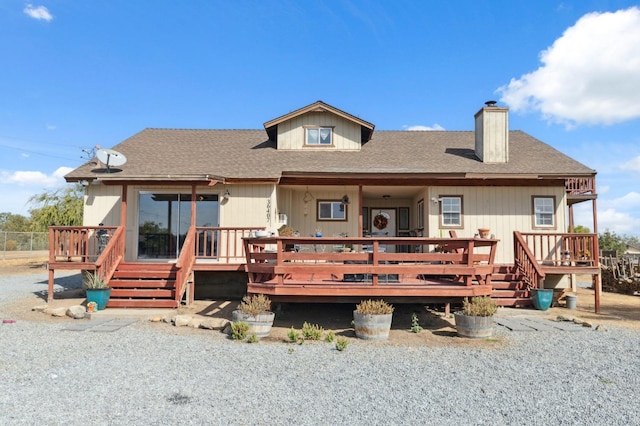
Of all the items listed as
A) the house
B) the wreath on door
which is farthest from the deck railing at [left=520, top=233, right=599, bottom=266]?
the wreath on door

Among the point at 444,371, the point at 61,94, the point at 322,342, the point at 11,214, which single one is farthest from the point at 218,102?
the point at 11,214

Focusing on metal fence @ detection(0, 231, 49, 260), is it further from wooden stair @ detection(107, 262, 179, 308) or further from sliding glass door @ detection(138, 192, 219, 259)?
wooden stair @ detection(107, 262, 179, 308)

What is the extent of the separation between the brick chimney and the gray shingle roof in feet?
1.16

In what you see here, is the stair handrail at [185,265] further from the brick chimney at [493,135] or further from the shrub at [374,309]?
the brick chimney at [493,135]

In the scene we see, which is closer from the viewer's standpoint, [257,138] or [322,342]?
[322,342]

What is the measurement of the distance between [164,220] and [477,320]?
912 centimetres

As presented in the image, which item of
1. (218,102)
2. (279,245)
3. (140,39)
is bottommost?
(279,245)

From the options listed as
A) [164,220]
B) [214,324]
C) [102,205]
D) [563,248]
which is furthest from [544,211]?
[102,205]

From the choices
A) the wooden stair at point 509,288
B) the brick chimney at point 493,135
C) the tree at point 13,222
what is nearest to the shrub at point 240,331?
the wooden stair at point 509,288

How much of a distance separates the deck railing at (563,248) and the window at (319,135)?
6.96m

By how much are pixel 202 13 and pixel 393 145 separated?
911cm

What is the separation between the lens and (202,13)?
15.7 metres

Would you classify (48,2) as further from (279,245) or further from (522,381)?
(522,381)

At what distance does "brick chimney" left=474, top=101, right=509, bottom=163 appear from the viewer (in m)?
→ 13.1
